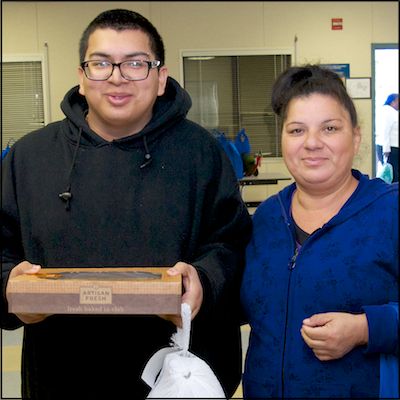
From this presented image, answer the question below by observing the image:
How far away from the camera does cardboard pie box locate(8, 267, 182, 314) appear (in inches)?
36.7

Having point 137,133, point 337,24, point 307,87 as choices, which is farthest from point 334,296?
point 337,24

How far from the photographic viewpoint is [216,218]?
1.28 meters

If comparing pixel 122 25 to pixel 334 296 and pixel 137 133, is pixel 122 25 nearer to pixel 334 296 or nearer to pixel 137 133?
pixel 137 133

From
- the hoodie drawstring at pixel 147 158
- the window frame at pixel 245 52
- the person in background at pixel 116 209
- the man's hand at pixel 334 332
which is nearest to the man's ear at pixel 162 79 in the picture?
the person in background at pixel 116 209

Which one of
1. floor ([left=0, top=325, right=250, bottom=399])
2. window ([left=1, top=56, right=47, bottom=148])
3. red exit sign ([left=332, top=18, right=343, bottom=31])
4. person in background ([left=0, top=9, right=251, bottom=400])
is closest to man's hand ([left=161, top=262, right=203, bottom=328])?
person in background ([left=0, top=9, right=251, bottom=400])

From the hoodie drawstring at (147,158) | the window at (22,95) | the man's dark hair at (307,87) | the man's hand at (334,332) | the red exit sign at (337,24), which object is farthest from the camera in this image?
the red exit sign at (337,24)

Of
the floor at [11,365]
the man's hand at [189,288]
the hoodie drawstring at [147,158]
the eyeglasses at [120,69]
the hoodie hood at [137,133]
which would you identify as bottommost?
the floor at [11,365]

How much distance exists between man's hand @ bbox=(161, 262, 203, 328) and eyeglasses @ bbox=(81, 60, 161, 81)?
1.41ft

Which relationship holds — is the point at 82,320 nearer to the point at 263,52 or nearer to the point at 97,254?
the point at 97,254

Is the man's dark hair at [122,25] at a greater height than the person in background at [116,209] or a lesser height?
greater

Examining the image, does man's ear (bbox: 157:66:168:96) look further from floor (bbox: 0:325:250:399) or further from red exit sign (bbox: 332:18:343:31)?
red exit sign (bbox: 332:18:343:31)


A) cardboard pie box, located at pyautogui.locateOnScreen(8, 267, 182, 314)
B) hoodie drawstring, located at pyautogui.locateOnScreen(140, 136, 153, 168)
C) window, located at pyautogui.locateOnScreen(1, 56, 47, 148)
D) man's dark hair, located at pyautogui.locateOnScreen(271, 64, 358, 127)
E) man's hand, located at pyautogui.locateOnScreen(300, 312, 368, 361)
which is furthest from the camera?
window, located at pyautogui.locateOnScreen(1, 56, 47, 148)

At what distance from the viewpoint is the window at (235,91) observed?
6.81 m

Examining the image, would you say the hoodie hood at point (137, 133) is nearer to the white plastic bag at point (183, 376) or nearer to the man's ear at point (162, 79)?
the man's ear at point (162, 79)
